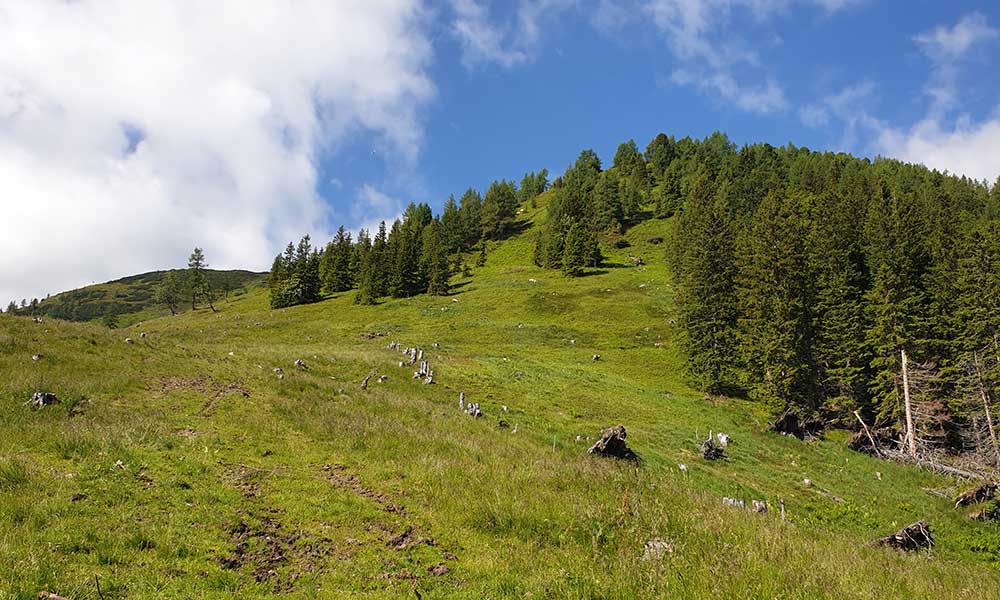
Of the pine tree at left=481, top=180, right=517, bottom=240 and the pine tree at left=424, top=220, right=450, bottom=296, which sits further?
the pine tree at left=481, top=180, right=517, bottom=240

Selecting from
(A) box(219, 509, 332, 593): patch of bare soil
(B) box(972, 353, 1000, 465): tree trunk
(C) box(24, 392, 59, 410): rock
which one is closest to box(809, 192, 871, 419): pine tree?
(B) box(972, 353, 1000, 465): tree trunk

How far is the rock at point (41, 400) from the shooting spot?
14.5 m

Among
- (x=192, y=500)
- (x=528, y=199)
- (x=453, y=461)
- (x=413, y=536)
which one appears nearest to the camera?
(x=413, y=536)

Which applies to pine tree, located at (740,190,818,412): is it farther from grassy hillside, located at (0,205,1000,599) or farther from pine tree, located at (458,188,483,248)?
pine tree, located at (458,188,483,248)

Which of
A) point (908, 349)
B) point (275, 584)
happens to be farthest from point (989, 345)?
point (275, 584)

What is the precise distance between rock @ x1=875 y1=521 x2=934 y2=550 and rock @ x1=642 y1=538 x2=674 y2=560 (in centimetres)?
977

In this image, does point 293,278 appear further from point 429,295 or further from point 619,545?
point 619,545

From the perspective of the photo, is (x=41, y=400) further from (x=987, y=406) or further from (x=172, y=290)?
(x=172, y=290)

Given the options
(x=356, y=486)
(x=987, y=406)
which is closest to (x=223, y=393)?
(x=356, y=486)

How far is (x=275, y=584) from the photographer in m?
7.06

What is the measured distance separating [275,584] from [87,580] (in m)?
2.43

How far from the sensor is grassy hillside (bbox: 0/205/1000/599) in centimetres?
668

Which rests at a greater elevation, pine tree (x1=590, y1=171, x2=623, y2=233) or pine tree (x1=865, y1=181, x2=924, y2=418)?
pine tree (x1=590, y1=171, x2=623, y2=233)

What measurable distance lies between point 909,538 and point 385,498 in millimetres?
16373
